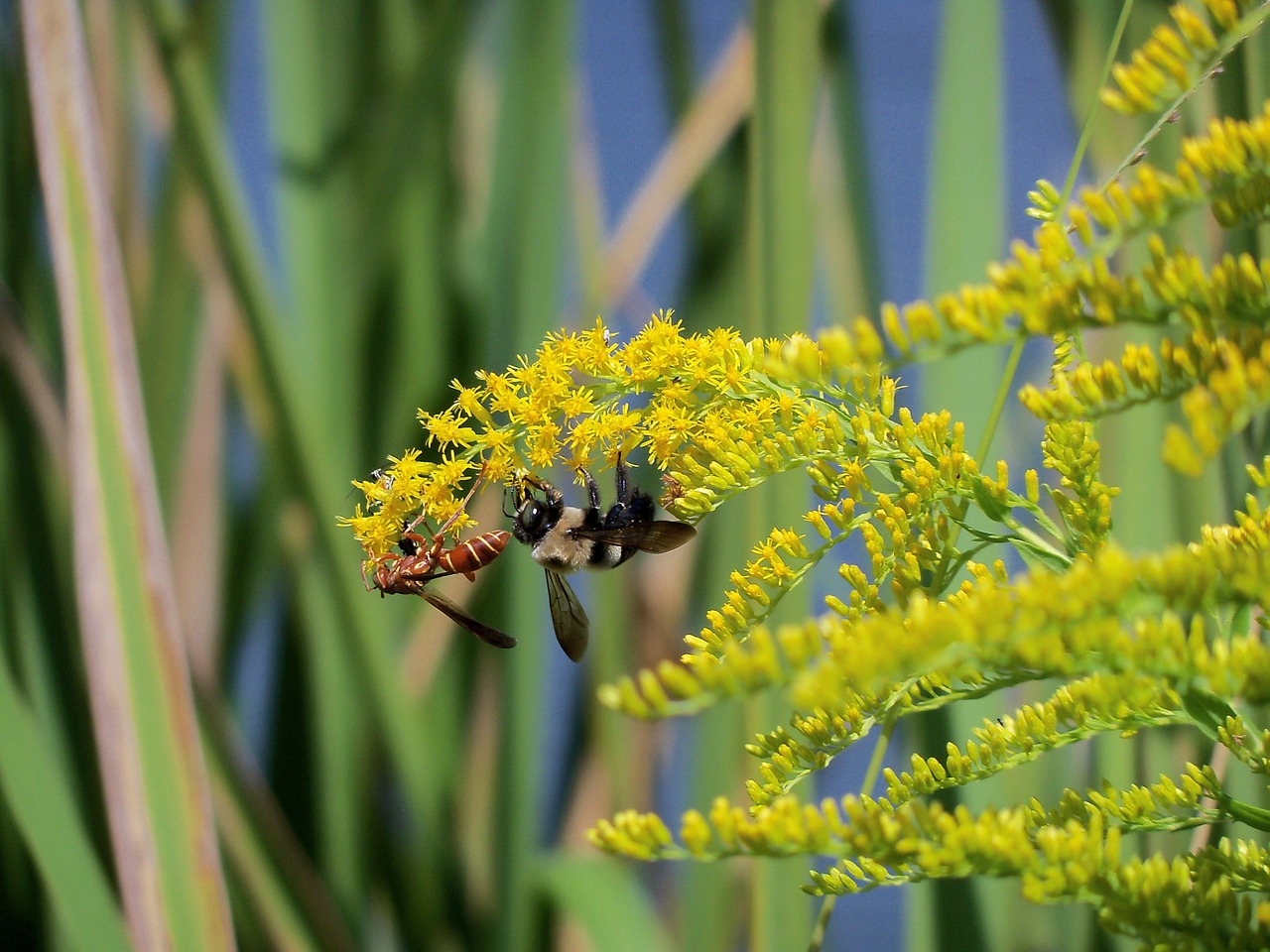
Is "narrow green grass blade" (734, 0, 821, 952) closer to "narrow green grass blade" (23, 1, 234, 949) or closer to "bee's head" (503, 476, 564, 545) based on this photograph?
"bee's head" (503, 476, 564, 545)

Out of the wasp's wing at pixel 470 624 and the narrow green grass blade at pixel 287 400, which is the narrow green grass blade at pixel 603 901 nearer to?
the narrow green grass blade at pixel 287 400

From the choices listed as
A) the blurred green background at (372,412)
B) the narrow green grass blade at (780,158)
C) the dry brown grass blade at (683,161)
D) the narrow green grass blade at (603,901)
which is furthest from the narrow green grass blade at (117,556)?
the dry brown grass blade at (683,161)

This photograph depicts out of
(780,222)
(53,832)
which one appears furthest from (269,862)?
(780,222)

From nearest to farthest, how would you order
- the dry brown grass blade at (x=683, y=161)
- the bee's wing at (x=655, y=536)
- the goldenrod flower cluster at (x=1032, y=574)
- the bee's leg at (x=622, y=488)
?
the goldenrod flower cluster at (x=1032, y=574), the bee's wing at (x=655, y=536), the bee's leg at (x=622, y=488), the dry brown grass blade at (x=683, y=161)

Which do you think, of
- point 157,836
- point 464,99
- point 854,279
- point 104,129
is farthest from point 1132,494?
point 104,129

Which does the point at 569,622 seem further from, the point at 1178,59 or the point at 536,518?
the point at 1178,59

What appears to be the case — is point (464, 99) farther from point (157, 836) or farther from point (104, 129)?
point (157, 836)

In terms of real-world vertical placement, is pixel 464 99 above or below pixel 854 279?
above
